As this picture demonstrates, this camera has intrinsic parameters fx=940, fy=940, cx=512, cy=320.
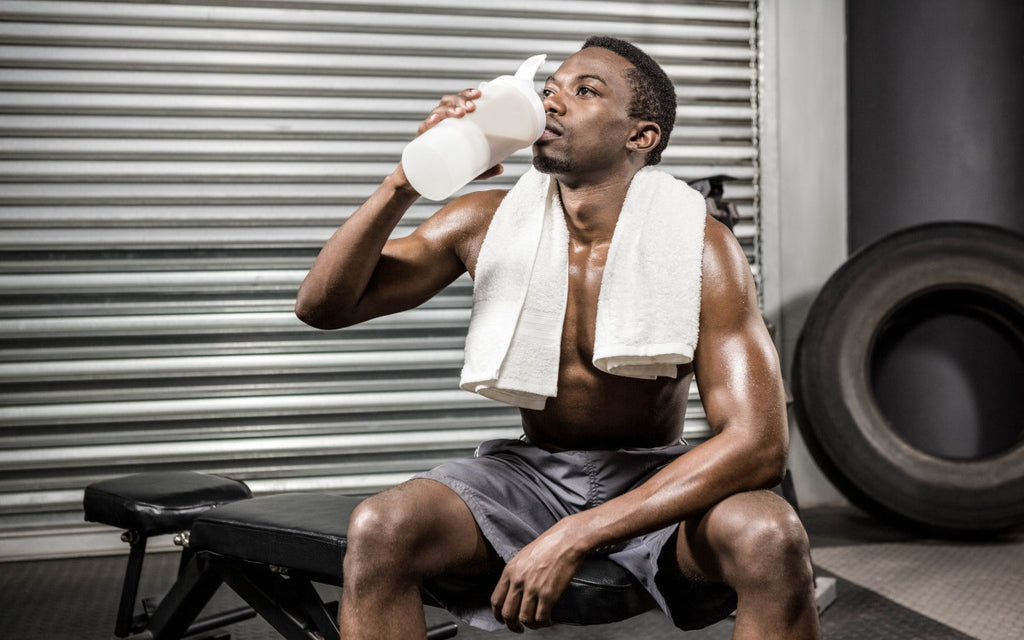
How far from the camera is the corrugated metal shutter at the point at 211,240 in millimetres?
3094

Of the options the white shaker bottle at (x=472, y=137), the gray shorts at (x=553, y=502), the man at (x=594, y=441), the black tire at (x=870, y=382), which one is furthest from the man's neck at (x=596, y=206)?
the black tire at (x=870, y=382)

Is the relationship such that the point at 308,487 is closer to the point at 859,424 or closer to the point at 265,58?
the point at 265,58

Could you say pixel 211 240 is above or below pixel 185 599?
above

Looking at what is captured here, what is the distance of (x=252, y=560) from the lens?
1.70 m

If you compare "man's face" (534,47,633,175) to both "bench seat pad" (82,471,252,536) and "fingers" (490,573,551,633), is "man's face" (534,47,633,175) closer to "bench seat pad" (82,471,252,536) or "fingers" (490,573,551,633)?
"fingers" (490,573,551,633)

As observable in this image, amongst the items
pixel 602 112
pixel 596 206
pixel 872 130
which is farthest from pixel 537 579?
pixel 872 130

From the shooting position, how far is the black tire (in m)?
3.02

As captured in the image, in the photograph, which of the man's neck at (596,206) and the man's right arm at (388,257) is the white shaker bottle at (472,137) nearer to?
the man's right arm at (388,257)

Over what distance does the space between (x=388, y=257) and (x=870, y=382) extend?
2142mm

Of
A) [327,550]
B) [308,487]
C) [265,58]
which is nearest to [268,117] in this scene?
[265,58]

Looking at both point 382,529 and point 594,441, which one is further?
point 594,441

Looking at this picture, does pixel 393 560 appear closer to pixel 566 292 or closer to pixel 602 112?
pixel 566 292

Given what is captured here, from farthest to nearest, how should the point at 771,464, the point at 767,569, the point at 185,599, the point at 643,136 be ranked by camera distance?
the point at 185,599
the point at 643,136
the point at 771,464
the point at 767,569

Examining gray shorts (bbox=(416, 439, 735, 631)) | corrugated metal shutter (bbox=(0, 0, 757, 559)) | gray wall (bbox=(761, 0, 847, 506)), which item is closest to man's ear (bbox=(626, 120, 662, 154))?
gray shorts (bbox=(416, 439, 735, 631))
